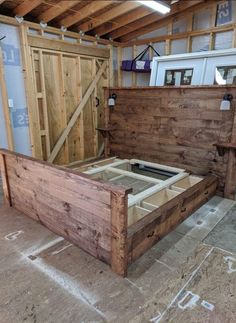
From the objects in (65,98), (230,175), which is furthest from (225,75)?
(65,98)

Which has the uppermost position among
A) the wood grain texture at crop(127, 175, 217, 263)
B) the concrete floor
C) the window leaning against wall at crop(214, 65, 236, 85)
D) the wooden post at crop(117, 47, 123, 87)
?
the wooden post at crop(117, 47, 123, 87)

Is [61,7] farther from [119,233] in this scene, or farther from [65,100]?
[65,100]

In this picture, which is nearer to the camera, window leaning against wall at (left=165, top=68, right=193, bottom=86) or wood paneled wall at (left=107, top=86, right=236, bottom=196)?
wood paneled wall at (left=107, top=86, right=236, bottom=196)

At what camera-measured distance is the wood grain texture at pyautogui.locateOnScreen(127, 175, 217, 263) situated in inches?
72.0

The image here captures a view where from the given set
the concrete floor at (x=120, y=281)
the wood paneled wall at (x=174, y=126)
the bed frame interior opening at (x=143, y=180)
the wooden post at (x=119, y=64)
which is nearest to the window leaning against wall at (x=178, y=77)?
the wood paneled wall at (x=174, y=126)

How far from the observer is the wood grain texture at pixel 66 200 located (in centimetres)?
171

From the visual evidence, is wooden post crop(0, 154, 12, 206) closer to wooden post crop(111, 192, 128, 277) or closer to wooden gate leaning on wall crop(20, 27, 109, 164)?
wooden gate leaning on wall crop(20, 27, 109, 164)

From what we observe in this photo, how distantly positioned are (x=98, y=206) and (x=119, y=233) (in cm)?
24

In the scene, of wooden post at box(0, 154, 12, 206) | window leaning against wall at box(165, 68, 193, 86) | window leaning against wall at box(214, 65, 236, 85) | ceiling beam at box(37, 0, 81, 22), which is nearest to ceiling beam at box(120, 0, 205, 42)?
ceiling beam at box(37, 0, 81, 22)

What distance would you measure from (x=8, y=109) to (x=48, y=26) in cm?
Result: 149

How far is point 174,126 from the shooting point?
3352 mm

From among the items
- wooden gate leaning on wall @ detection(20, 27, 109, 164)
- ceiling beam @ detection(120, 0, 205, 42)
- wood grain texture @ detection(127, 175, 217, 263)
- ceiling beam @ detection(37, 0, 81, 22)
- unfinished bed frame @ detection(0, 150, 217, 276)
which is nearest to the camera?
ceiling beam @ detection(37, 0, 81, 22)

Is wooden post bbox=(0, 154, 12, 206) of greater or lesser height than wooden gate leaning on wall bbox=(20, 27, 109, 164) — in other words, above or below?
below

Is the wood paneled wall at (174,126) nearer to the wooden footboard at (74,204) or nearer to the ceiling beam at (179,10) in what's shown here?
the ceiling beam at (179,10)
